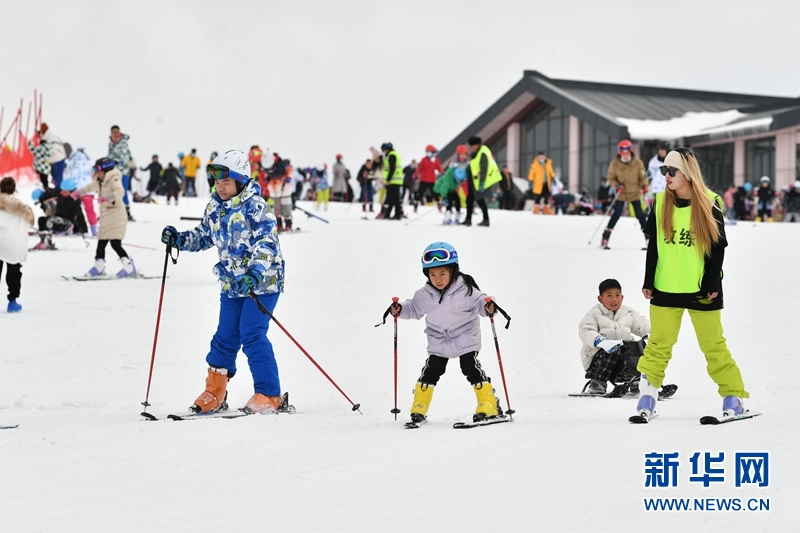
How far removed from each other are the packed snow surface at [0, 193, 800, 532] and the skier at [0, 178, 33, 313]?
418 mm

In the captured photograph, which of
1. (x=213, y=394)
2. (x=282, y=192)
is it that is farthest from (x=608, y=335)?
(x=282, y=192)

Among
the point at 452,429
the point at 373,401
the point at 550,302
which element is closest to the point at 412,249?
the point at 550,302

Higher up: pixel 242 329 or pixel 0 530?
pixel 242 329

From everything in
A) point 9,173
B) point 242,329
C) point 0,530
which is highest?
point 9,173

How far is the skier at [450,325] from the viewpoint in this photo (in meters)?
5.33

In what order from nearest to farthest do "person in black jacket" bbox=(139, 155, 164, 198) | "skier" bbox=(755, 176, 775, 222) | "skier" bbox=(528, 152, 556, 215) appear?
"skier" bbox=(755, 176, 775, 222), "skier" bbox=(528, 152, 556, 215), "person in black jacket" bbox=(139, 155, 164, 198)

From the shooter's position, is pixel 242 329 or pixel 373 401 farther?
pixel 373 401

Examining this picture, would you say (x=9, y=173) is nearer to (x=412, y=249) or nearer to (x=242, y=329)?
(x=412, y=249)

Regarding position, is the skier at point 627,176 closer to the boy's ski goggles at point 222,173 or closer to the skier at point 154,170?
the boy's ski goggles at point 222,173

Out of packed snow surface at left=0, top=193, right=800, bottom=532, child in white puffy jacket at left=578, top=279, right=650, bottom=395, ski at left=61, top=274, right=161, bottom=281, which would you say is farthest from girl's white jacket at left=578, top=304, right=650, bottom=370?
ski at left=61, top=274, right=161, bottom=281

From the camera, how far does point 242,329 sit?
565cm

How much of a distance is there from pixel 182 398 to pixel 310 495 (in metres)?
2.62

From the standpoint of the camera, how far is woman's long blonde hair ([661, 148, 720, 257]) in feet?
16.6

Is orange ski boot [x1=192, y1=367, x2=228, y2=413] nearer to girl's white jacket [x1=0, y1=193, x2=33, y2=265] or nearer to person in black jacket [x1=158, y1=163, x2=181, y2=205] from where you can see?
girl's white jacket [x1=0, y1=193, x2=33, y2=265]
